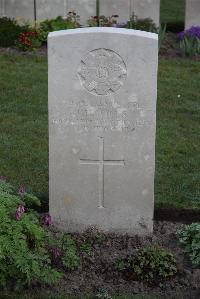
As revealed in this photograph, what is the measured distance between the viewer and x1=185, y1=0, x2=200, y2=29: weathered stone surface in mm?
14133

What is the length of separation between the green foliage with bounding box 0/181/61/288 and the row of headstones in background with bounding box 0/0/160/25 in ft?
30.1

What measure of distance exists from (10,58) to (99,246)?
22.9ft

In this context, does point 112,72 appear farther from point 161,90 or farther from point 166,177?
point 161,90

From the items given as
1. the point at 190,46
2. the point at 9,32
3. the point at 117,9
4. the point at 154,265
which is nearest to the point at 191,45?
the point at 190,46

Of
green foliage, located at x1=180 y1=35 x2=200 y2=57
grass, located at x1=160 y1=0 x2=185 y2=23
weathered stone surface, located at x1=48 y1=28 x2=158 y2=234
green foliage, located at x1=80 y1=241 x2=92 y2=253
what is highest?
grass, located at x1=160 y1=0 x2=185 y2=23

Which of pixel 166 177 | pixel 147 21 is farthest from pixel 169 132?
pixel 147 21

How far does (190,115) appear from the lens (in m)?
10.0

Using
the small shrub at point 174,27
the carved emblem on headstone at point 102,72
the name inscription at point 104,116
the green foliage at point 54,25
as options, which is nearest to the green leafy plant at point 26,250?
the name inscription at point 104,116

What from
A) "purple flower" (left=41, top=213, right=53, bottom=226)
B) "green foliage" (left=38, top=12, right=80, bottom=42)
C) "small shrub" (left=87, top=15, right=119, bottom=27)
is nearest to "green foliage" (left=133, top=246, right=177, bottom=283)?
"purple flower" (left=41, top=213, right=53, bottom=226)

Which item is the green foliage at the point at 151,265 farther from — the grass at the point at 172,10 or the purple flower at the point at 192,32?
the grass at the point at 172,10

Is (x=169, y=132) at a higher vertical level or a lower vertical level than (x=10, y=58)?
lower

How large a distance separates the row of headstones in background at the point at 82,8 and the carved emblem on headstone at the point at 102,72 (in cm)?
851

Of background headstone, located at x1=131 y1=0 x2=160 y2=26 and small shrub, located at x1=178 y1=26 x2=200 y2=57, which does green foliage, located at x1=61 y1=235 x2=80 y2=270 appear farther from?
background headstone, located at x1=131 y1=0 x2=160 y2=26

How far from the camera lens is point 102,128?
614 centimetres
